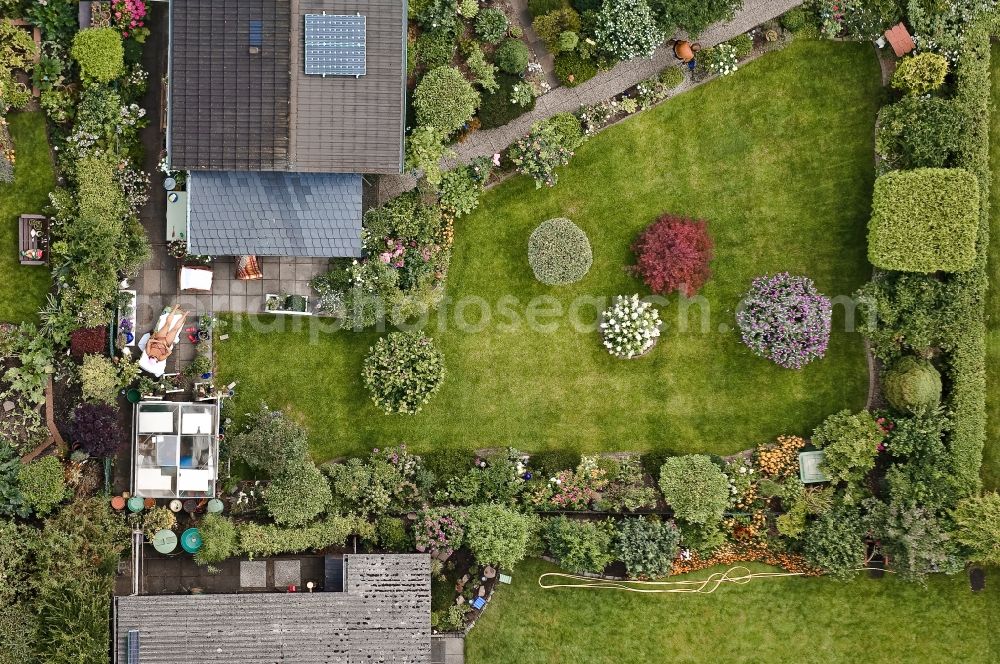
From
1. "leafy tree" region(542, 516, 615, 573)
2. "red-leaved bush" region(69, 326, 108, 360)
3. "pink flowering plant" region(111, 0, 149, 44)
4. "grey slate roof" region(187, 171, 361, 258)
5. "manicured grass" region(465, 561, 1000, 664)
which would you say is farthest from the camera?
"manicured grass" region(465, 561, 1000, 664)

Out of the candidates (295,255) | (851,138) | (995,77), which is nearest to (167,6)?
(295,255)

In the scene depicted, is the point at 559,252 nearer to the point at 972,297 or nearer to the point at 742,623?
the point at 972,297

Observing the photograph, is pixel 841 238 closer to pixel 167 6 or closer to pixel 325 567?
pixel 325 567

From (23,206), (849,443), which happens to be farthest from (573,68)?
(23,206)

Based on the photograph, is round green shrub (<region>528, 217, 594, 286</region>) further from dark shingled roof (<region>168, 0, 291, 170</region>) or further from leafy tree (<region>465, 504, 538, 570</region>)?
dark shingled roof (<region>168, 0, 291, 170</region>)

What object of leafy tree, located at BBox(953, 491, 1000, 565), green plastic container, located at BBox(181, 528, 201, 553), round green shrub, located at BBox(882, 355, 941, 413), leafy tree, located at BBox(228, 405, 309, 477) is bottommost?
green plastic container, located at BBox(181, 528, 201, 553)

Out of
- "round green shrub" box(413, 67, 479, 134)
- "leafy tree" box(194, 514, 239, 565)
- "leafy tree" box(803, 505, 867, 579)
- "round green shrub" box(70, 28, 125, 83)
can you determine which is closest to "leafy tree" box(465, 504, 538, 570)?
"leafy tree" box(194, 514, 239, 565)

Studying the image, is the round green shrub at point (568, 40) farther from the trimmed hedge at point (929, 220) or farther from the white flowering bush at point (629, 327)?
the trimmed hedge at point (929, 220)
